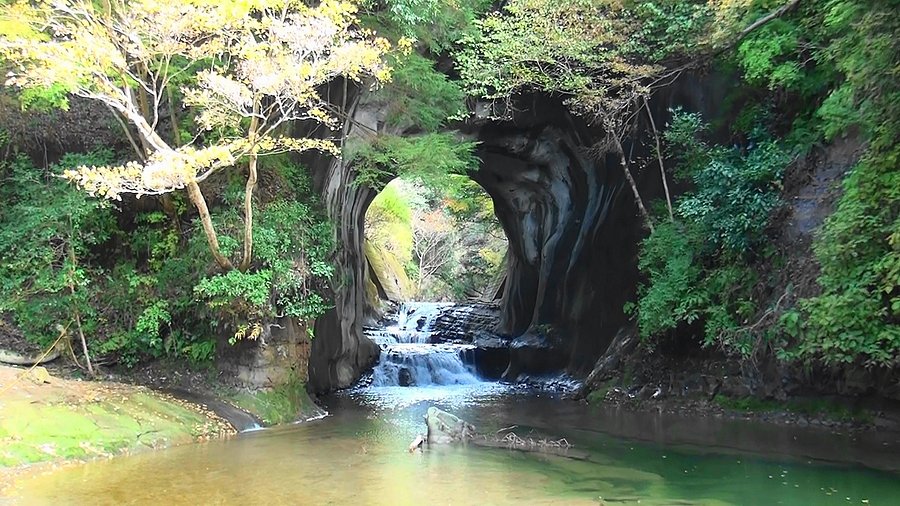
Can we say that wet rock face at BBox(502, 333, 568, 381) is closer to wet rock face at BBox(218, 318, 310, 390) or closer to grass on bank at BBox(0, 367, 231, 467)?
wet rock face at BBox(218, 318, 310, 390)

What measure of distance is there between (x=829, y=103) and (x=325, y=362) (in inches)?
465

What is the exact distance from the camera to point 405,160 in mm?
12211

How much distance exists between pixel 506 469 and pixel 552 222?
1586 centimetres

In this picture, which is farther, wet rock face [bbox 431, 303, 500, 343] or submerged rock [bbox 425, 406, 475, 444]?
wet rock face [bbox 431, 303, 500, 343]

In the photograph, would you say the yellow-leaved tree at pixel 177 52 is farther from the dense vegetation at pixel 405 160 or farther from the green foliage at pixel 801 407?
the green foliage at pixel 801 407

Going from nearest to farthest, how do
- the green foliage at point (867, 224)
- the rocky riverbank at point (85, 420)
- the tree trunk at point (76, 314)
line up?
the green foliage at point (867, 224) < the rocky riverbank at point (85, 420) < the tree trunk at point (76, 314)

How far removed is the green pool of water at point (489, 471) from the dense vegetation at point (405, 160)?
157cm

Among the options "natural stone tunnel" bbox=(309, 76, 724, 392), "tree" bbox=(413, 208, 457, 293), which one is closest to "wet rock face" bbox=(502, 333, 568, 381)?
"natural stone tunnel" bbox=(309, 76, 724, 392)

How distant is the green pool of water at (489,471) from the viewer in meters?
6.34

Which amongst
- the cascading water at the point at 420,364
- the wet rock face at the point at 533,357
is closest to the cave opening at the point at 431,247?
the cascading water at the point at 420,364

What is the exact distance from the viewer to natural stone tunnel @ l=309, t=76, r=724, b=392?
1568cm

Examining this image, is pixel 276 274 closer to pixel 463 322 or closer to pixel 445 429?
pixel 445 429

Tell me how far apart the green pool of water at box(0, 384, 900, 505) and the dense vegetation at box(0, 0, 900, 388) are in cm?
157

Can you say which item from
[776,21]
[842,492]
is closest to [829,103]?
[776,21]
